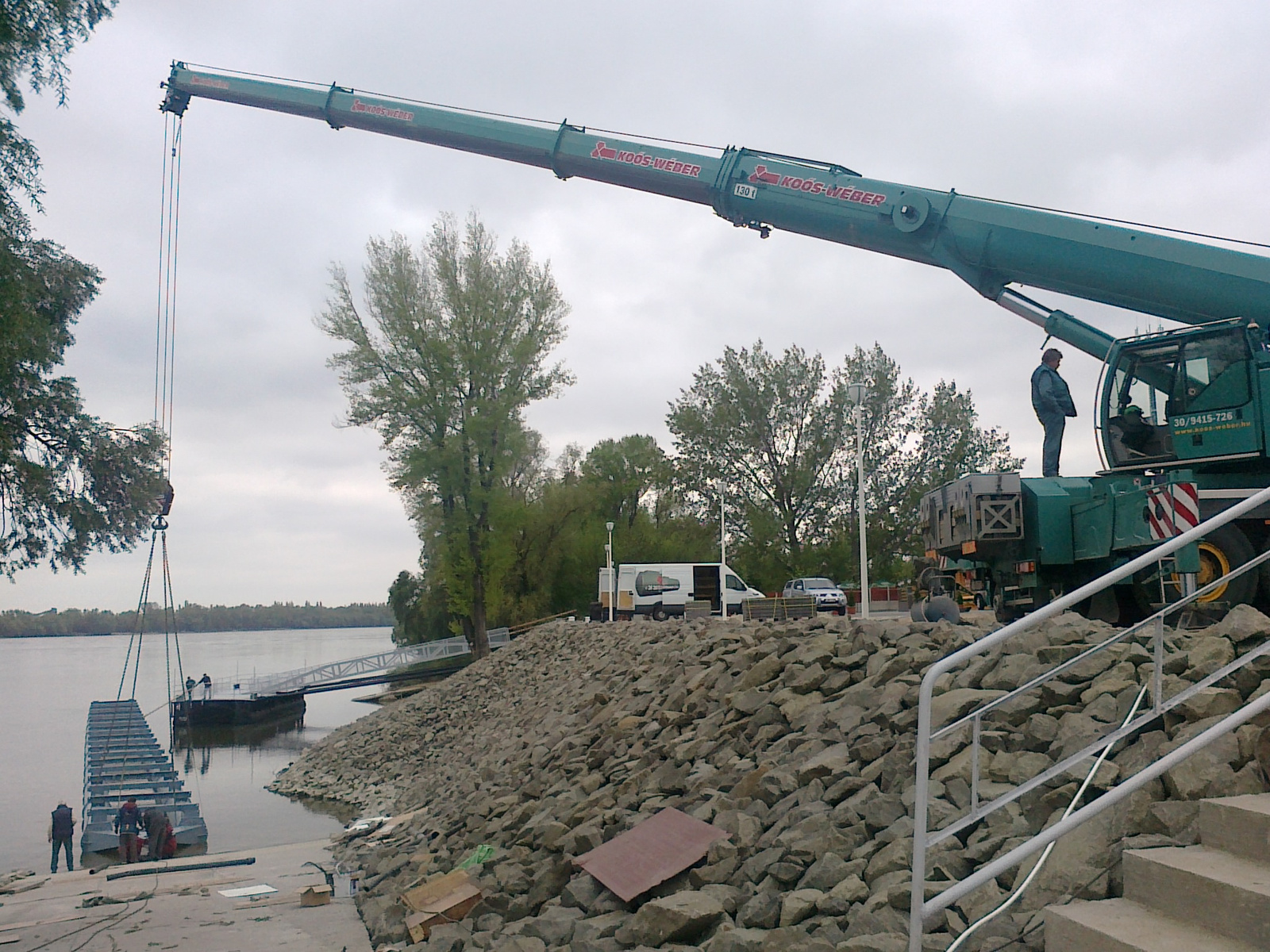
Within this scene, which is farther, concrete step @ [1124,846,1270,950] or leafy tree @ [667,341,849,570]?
leafy tree @ [667,341,849,570]

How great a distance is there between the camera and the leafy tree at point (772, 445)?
156 ft

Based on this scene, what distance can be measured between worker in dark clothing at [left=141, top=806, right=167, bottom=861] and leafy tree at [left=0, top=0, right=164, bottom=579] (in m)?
9.76

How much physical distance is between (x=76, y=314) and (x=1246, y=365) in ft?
47.9

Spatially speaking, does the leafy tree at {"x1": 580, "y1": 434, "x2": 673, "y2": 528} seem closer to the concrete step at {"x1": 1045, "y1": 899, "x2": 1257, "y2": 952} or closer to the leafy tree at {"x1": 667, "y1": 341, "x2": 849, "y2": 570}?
the leafy tree at {"x1": 667, "y1": 341, "x2": 849, "y2": 570}

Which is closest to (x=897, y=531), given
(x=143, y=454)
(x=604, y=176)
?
(x=604, y=176)

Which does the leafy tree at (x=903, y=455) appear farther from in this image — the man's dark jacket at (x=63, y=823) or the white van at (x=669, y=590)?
the man's dark jacket at (x=63, y=823)

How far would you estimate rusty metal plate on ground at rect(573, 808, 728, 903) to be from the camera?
7199 mm

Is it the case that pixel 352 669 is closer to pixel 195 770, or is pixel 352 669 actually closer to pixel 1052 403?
pixel 195 770

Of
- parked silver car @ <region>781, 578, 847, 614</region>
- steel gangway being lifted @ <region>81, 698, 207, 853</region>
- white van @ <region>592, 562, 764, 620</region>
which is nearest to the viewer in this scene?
steel gangway being lifted @ <region>81, 698, 207, 853</region>

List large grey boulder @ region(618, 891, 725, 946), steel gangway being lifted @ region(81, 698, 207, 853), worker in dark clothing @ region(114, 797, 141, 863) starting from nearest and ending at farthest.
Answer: large grey boulder @ region(618, 891, 725, 946) < worker in dark clothing @ region(114, 797, 141, 863) < steel gangway being lifted @ region(81, 698, 207, 853)

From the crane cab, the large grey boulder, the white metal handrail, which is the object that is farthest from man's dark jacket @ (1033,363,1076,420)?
the large grey boulder

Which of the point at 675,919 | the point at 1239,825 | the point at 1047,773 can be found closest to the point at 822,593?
the point at 675,919

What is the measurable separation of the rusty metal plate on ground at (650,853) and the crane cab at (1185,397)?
6787 mm

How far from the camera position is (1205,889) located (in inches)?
141
